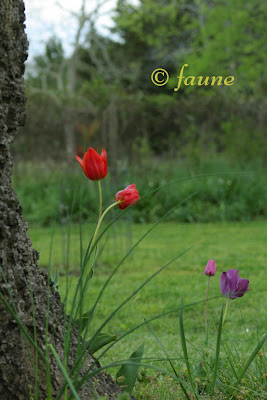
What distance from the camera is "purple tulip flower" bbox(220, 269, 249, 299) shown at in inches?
63.3

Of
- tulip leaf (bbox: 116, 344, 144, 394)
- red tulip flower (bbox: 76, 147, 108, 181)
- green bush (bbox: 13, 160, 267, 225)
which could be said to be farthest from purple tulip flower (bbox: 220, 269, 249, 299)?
green bush (bbox: 13, 160, 267, 225)

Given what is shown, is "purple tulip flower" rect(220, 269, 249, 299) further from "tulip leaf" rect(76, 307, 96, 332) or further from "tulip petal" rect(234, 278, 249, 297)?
"tulip leaf" rect(76, 307, 96, 332)

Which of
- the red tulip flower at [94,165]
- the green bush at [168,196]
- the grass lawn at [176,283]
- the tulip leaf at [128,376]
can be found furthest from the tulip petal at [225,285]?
the green bush at [168,196]

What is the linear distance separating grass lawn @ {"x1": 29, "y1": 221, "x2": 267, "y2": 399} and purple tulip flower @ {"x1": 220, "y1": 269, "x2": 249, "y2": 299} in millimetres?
98

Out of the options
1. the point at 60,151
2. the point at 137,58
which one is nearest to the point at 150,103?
the point at 60,151

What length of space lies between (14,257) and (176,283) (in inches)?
114

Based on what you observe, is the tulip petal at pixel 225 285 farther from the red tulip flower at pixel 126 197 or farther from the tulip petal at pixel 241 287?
the red tulip flower at pixel 126 197

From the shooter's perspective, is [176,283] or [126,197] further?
[176,283]

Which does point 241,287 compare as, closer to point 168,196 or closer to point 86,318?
point 86,318

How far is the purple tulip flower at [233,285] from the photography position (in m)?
1.61

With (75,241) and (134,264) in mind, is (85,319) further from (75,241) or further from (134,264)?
(75,241)

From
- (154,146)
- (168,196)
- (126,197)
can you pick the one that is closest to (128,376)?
(126,197)

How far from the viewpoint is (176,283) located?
4.09 metres

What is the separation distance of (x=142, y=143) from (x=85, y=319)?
25.0 feet
